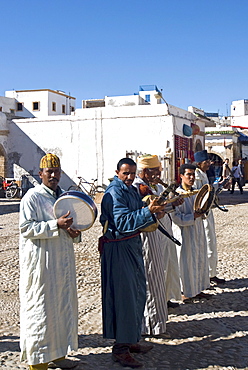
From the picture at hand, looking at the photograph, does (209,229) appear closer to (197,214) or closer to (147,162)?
(197,214)

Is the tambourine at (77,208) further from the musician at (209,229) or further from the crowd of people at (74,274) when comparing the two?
the musician at (209,229)

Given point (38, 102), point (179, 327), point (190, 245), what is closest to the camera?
point (179, 327)

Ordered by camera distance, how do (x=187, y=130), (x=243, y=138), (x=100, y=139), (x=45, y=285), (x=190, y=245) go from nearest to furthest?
1. (x=45, y=285)
2. (x=190, y=245)
3. (x=100, y=139)
4. (x=187, y=130)
5. (x=243, y=138)

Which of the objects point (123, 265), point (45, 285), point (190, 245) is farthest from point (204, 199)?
point (45, 285)

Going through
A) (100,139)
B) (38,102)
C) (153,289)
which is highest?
(38,102)

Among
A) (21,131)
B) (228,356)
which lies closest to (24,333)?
(228,356)

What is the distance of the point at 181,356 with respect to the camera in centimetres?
375

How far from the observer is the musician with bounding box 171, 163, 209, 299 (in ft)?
16.6

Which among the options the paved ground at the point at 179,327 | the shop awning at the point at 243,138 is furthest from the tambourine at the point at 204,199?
the shop awning at the point at 243,138

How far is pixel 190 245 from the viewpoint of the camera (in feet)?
16.9

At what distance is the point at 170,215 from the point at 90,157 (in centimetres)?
1572

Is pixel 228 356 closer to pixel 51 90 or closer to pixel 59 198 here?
pixel 59 198

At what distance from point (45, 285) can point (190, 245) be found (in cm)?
226

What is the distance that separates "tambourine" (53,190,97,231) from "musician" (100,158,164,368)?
195mm
